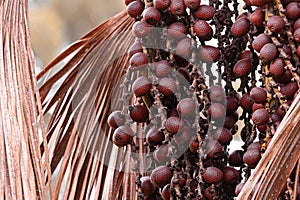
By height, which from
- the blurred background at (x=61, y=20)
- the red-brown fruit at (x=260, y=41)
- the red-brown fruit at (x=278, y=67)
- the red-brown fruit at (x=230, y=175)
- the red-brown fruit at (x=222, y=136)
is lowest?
the red-brown fruit at (x=230, y=175)

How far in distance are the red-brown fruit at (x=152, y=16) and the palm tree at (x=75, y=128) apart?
0.16m

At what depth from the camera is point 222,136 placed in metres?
0.87

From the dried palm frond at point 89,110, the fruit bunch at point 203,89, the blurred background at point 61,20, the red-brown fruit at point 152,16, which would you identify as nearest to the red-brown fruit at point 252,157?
the fruit bunch at point 203,89

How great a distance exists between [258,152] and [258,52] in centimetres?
12

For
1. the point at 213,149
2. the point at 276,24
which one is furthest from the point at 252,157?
the point at 276,24

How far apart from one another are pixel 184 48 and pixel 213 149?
131 millimetres

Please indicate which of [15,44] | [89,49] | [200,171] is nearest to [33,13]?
[89,49]

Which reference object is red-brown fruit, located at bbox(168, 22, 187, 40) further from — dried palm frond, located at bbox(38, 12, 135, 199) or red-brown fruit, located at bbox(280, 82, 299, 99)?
dried palm frond, located at bbox(38, 12, 135, 199)

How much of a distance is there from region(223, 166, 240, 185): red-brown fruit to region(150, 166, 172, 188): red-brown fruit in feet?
0.23

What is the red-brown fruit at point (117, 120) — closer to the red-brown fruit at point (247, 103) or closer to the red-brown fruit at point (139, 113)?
the red-brown fruit at point (139, 113)

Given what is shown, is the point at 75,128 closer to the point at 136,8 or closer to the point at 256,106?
the point at 136,8

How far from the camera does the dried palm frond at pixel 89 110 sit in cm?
110

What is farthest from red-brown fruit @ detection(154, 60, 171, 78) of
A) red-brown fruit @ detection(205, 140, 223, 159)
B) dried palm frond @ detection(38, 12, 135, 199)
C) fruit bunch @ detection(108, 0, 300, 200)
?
dried palm frond @ detection(38, 12, 135, 199)

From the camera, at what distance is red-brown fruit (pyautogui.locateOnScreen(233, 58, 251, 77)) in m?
0.88
